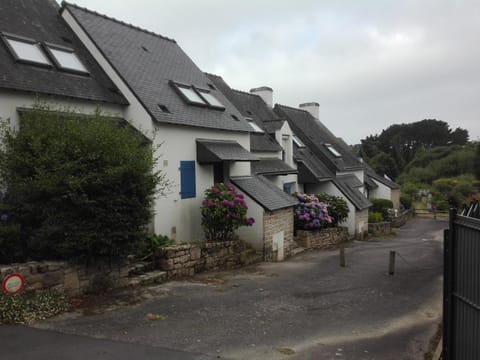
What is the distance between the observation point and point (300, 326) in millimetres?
6918

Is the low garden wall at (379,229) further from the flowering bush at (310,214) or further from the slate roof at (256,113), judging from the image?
the slate roof at (256,113)

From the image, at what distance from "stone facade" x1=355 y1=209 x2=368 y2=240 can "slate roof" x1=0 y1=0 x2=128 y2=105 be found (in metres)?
15.7

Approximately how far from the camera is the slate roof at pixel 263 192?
14.4 m

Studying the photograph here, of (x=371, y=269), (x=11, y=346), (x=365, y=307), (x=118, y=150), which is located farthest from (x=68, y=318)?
(x=371, y=269)

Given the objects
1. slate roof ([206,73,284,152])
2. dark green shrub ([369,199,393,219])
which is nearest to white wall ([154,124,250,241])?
slate roof ([206,73,284,152])

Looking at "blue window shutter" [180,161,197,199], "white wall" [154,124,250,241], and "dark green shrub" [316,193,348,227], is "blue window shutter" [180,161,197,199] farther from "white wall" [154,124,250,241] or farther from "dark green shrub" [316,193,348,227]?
"dark green shrub" [316,193,348,227]

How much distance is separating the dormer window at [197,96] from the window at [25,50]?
4.56 metres

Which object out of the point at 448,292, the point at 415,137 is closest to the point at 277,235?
the point at 448,292

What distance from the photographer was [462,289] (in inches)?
196

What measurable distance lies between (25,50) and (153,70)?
15.1ft

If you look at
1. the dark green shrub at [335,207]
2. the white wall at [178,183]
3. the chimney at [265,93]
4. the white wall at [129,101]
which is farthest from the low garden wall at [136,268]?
the chimney at [265,93]

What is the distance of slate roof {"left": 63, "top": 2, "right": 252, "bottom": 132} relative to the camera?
1277 centimetres

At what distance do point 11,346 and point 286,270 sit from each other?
8.30 meters

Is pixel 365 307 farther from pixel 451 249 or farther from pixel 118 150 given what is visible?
pixel 118 150
